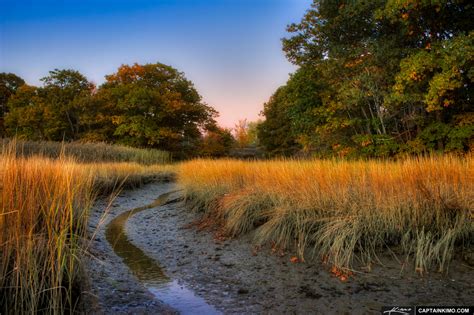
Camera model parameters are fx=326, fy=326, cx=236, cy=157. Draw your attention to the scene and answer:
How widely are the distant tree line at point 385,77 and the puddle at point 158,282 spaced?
959 cm

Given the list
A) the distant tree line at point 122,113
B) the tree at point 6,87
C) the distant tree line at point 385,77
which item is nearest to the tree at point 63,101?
the distant tree line at point 122,113

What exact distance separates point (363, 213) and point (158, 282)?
2.53m

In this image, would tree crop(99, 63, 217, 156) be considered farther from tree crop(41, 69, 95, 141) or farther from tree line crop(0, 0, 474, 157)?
tree line crop(0, 0, 474, 157)

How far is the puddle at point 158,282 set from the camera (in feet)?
9.64

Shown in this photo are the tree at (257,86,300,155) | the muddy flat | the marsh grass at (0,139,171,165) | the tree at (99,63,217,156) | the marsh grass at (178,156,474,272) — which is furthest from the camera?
the tree at (257,86,300,155)

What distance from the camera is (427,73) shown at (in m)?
11.3

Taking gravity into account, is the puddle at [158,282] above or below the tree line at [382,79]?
below

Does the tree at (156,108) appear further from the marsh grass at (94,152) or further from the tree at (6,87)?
the tree at (6,87)

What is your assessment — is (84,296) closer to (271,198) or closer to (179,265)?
(179,265)

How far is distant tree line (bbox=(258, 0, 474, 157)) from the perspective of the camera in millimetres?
10164

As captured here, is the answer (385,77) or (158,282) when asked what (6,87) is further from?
(158,282)

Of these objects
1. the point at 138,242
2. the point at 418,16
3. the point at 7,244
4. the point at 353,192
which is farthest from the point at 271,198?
the point at 418,16

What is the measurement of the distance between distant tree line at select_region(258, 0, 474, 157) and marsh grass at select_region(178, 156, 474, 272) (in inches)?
242

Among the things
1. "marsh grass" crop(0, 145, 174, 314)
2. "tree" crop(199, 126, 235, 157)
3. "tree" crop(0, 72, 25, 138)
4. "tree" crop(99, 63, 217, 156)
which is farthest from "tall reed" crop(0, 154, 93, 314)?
"tree" crop(0, 72, 25, 138)
